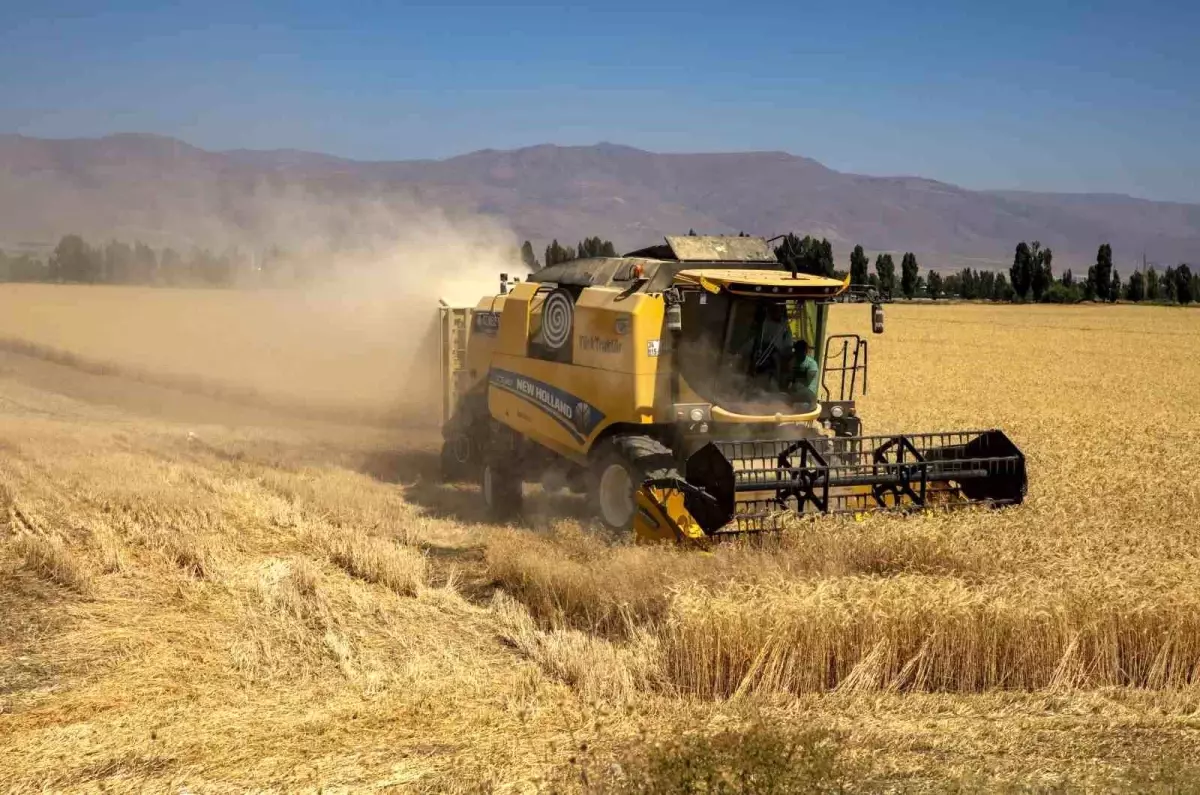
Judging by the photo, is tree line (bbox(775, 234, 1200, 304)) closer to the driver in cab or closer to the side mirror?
the driver in cab

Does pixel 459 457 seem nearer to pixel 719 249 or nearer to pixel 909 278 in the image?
pixel 719 249

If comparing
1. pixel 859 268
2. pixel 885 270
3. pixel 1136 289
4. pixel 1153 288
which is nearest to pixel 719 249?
pixel 859 268

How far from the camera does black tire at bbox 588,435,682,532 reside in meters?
10.1

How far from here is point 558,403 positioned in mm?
11930

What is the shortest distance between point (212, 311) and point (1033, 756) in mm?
43349

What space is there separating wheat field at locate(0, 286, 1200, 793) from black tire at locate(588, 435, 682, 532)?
18.4 inches

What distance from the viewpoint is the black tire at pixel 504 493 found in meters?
13.0

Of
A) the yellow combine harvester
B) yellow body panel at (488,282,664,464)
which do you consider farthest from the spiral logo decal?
yellow body panel at (488,282,664,464)

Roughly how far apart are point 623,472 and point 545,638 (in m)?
3.28

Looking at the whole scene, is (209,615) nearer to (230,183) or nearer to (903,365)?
(903,365)

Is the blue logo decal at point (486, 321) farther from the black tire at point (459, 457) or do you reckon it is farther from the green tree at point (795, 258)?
the green tree at point (795, 258)

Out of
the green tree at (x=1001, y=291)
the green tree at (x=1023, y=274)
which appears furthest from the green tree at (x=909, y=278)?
the green tree at (x=1023, y=274)

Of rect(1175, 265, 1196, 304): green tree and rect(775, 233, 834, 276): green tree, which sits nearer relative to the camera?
rect(775, 233, 834, 276): green tree

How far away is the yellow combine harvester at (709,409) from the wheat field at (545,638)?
2.03ft
